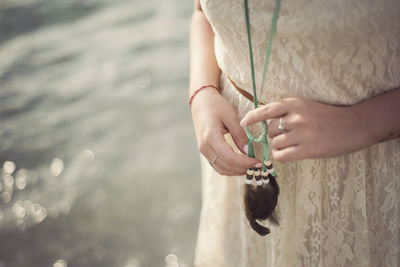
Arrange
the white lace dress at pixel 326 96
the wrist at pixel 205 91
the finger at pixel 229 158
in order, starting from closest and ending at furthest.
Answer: the white lace dress at pixel 326 96 < the finger at pixel 229 158 < the wrist at pixel 205 91

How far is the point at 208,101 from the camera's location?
2.90 ft

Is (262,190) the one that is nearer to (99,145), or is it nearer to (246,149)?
(246,149)

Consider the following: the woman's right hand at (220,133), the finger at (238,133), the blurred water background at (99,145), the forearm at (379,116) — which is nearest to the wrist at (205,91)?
the woman's right hand at (220,133)

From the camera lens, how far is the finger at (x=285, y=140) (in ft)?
2.32

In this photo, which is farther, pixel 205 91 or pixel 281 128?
pixel 205 91

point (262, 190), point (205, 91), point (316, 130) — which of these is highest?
point (205, 91)

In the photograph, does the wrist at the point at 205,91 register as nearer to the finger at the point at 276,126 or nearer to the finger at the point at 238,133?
the finger at the point at 238,133

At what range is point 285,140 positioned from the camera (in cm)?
71

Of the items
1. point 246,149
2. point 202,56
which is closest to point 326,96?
point 246,149

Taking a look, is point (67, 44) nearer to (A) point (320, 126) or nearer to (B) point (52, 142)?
(B) point (52, 142)

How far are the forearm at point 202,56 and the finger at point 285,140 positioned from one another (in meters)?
0.28

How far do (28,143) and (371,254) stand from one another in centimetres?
220

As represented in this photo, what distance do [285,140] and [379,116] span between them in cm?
17

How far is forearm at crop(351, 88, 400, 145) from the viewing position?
705 mm
